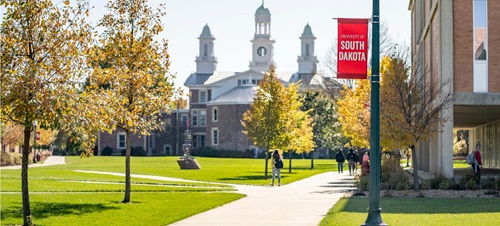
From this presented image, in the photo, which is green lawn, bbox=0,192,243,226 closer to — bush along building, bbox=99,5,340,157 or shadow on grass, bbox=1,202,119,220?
shadow on grass, bbox=1,202,119,220

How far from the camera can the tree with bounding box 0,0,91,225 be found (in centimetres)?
1728

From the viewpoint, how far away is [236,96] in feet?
370

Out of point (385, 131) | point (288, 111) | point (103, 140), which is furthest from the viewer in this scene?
point (103, 140)

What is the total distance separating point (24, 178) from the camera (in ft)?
61.5

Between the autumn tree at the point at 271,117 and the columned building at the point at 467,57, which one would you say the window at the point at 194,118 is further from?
the columned building at the point at 467,57

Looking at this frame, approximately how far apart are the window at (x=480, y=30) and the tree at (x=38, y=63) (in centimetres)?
1925

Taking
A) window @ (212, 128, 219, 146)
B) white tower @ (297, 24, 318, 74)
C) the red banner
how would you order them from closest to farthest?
the red banner
window @ (212, 128, 219, 146)
white tower @ (297, 24, 318, 74)

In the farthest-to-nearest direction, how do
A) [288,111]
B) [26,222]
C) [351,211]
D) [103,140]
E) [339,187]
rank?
[103,140] < [288,111] < [339,187] < [351,211] < [26,222]

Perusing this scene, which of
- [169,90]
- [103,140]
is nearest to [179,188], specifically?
[169,90]

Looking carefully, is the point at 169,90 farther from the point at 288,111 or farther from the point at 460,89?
the point at 288,111

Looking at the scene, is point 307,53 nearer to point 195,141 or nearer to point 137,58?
point 195,141

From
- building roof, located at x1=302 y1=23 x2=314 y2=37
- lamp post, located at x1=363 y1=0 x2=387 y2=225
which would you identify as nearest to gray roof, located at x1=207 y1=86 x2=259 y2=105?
building roof, located at x1=302 y1=23 x2=314 y2=37

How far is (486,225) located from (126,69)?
1045cm

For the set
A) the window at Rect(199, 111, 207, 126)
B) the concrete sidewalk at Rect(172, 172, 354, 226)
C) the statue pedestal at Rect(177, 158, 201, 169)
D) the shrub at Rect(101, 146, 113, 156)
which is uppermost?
the window at Rect(199, 111, 207, 126)
